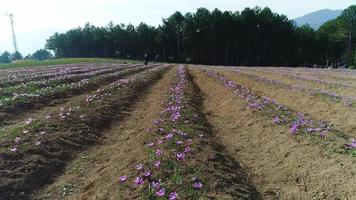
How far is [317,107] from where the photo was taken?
17.9 m

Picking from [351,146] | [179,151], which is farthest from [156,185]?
[351,146]

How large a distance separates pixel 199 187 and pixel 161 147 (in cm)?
304

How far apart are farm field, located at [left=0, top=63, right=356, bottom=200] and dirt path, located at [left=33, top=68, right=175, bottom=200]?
3 centimetres

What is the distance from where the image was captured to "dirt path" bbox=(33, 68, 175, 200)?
9.06 m

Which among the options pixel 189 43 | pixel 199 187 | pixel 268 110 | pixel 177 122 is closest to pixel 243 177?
pixel 199 187

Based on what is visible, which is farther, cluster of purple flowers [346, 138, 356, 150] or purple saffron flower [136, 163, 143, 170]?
cluster of purple flowers [346, 138, 356, 150]

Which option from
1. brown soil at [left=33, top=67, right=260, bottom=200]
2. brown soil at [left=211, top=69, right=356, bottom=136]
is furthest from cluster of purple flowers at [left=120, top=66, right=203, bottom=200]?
brown soil at [left=211, top=69, right=356, bottom=136]

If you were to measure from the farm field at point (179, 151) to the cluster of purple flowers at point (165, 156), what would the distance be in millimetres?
31

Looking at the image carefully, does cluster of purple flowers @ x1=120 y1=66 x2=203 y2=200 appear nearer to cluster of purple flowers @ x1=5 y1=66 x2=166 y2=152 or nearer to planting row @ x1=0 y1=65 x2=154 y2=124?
cluster of purple flowers @ x1=5 y1=66 x2=166 y2=152

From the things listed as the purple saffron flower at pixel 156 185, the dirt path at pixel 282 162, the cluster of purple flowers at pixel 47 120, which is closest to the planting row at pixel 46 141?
the cluster of purple flowers at pixel 47 120

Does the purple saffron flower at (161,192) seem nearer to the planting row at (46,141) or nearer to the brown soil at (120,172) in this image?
the brown soil at (120,172)

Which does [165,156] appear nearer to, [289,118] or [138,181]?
[138,181]

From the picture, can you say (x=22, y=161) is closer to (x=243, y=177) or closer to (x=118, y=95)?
(x=243, y=177)

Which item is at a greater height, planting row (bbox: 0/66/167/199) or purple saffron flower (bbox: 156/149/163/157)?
purple saffron flower (bbox: 156/149/163/157)
